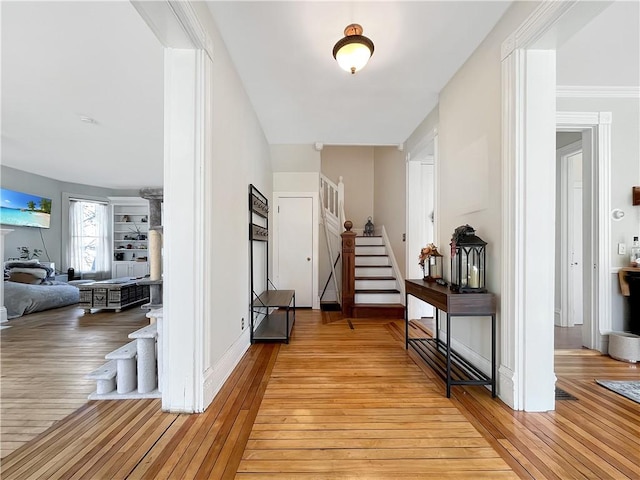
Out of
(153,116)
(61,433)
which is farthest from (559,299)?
(153,116)

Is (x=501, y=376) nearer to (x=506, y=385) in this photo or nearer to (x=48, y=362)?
(x=506, y=385)

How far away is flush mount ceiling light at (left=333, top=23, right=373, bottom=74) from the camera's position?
2.01 metres

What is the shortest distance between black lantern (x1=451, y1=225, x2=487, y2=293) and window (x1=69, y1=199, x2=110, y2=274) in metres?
8.58

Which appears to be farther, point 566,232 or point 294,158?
point 294,158

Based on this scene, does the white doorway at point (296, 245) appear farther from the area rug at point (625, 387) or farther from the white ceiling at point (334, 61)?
the area rug at point (625, 387)

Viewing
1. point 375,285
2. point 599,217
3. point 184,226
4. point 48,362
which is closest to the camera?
point 184,226

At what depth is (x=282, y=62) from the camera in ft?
8.40

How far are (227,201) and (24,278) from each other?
17.6 ft

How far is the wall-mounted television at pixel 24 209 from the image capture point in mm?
5516

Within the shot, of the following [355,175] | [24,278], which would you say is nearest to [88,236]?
[24,278]

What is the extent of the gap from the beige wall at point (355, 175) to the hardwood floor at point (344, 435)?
4.93 m

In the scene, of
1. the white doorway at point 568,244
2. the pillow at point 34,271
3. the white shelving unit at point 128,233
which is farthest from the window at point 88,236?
the white doorway at point 568,244

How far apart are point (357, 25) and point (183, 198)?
5.56ft

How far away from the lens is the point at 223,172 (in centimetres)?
231
